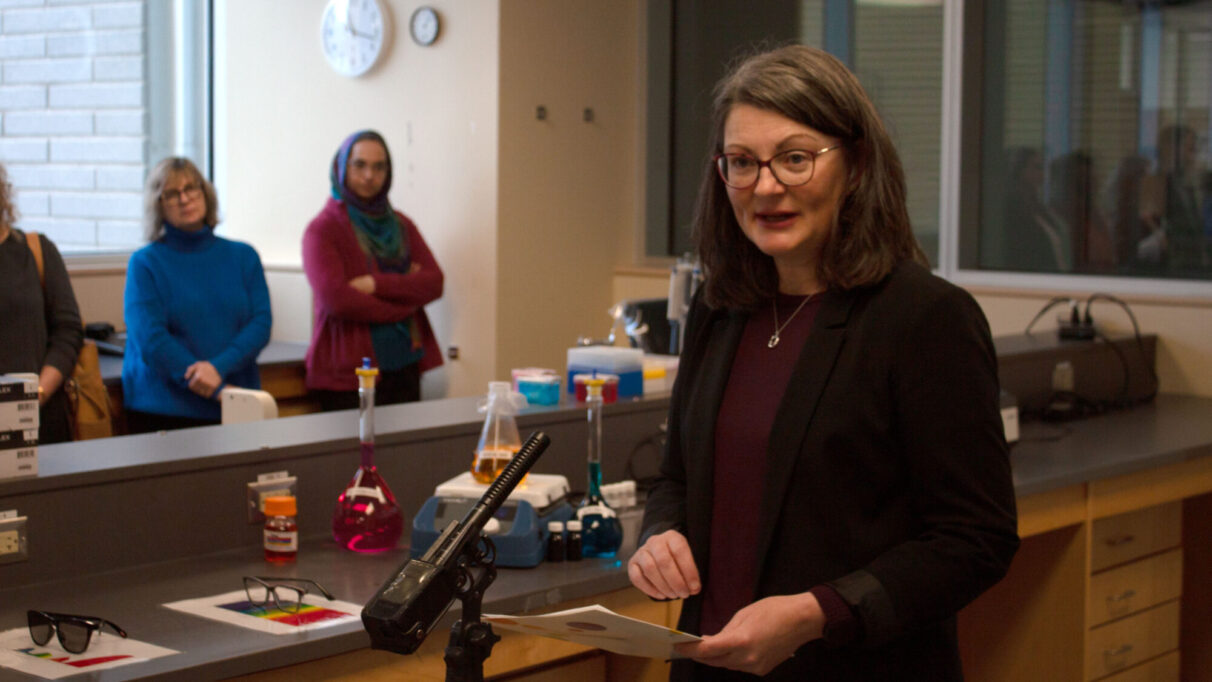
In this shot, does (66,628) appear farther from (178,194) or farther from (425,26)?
(425,26)

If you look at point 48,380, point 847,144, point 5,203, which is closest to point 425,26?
point 5,203

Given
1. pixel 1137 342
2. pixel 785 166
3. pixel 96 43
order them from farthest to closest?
pixel 96 43 < pixel 1137 342 < pixel 785 166

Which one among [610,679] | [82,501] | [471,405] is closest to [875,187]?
[610,679]

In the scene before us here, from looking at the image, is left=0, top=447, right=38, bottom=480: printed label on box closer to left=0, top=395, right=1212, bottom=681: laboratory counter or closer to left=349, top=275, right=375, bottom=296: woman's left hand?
left=0, top=395, right=1212, bottom=681: laboratory counter

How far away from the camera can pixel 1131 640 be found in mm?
2959

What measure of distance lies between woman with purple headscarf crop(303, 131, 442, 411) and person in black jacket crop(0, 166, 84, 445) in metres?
1.30

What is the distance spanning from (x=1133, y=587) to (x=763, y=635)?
2.13 meters

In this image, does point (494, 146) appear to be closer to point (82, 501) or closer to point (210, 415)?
point (210, 415)

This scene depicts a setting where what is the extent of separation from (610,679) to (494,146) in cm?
334

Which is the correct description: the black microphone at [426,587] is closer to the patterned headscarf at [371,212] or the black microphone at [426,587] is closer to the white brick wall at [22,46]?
the patterned headscarf at [371,212]

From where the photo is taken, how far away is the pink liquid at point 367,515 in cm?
213

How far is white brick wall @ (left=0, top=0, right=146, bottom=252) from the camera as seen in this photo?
552 cm

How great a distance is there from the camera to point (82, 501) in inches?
76.5

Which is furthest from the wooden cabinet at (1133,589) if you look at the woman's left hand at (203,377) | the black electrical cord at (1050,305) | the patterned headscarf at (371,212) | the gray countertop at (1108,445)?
the patterned headscarf at (371,212)
